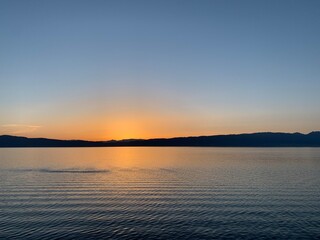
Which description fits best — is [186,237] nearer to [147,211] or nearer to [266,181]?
[147,211]

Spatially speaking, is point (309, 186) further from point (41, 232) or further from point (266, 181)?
point (41, 232)

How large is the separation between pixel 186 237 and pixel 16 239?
600 inches

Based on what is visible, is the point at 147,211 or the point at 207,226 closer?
the point at 207,226

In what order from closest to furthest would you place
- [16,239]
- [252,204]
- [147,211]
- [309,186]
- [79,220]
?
[16,239]
[79,220]
[147,211]
[252,204]
[309,186]

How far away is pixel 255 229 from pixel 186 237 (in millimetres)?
7345

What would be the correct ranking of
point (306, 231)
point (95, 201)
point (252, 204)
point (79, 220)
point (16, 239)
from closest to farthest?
point (16, 239) → point (306, 231) → point (79, 220) → point (252, 204) → point (95, 201)

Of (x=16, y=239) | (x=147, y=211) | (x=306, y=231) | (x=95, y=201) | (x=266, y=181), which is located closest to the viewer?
(x=16, y=239)

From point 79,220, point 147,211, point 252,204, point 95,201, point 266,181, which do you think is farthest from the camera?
point 266,181

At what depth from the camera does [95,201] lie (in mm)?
50406

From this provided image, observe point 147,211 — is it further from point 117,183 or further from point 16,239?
point 117,183

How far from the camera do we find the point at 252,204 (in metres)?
46.8

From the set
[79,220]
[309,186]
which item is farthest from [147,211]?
[309,186]

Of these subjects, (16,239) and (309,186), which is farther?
(309,186)

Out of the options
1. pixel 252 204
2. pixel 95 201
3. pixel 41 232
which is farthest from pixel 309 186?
pixel 41 232
